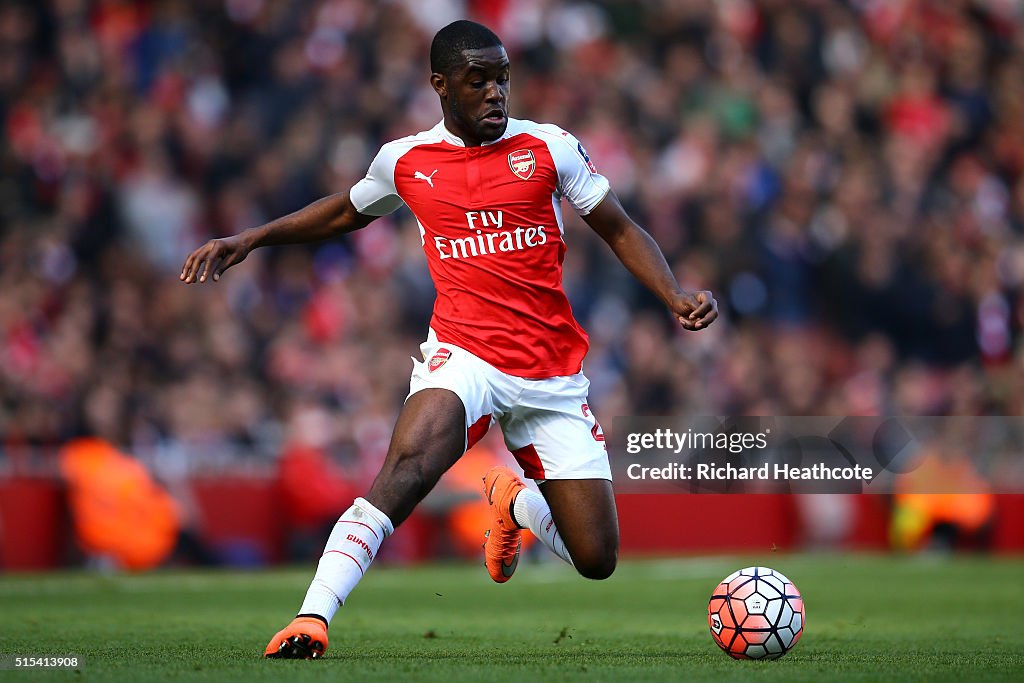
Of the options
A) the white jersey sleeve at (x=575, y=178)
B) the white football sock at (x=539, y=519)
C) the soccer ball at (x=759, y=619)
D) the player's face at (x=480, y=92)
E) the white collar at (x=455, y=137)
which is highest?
the player's face at (x=480, y=92)

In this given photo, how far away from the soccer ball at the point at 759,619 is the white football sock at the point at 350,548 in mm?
1608

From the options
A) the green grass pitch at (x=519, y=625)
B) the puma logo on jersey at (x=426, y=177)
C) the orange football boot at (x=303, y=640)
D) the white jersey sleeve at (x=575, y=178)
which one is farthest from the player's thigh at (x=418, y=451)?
the white jersey sleeve at (x=575, y=178)

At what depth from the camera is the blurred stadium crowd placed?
14.6 m

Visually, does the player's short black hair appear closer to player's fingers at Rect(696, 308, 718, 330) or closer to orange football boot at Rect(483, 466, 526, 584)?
player's fingers at Rect(696, 308, 718, 330)

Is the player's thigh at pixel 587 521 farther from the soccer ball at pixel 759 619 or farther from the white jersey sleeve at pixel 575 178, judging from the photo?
the white jersey sleeve at pixel 575 178

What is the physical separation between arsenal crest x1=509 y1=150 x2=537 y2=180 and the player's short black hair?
0.49m

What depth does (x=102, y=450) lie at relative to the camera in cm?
1355

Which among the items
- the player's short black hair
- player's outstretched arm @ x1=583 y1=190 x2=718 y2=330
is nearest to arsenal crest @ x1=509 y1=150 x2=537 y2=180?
player's outstretched arm @ x1=583 y1=190 x2=718 y2=330

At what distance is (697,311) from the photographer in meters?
6.62

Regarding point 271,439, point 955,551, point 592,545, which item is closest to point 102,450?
point 271,439

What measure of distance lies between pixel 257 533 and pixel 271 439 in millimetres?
882

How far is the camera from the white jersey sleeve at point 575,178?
7.15 metres

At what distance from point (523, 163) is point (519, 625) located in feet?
10.2

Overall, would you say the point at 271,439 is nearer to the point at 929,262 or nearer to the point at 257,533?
the point at 257,533
